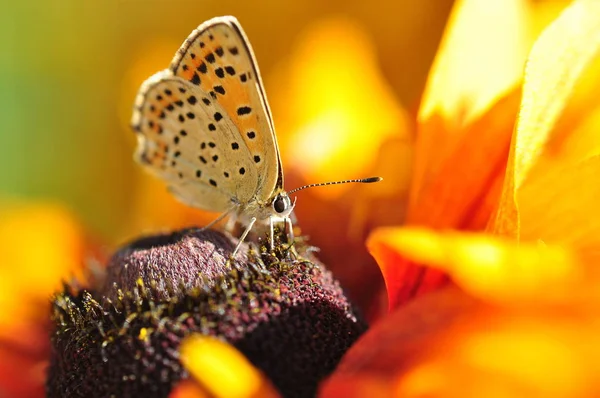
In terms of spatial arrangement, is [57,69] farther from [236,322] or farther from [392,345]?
[392,345]

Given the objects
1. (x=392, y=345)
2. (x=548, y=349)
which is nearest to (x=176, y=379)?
(x=392, y=345)

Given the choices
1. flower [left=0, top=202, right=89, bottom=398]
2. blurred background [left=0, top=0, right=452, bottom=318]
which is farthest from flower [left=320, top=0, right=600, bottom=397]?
flower [left=0, top=202, right=89, bottom=398]

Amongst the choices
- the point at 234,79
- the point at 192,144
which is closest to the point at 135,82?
the point at 192,144

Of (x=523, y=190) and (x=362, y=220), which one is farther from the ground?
(x=523, y=190)

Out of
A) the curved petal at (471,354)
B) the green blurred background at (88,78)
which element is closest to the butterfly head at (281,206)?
the curved petal at (471,354)

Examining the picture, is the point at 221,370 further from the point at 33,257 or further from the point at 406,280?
the point at 33,257

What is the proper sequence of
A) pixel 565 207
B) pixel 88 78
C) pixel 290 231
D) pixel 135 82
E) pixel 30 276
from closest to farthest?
pixel 565 207 < pixel 290 231 < pixel 30 276 < pixel 135 82 < pixel 88 78

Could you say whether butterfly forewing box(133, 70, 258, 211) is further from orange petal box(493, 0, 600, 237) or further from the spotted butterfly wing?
orange petal box(493, 0, 600, 237)
